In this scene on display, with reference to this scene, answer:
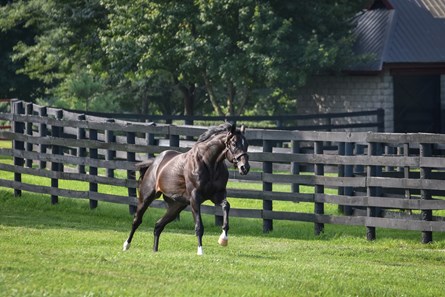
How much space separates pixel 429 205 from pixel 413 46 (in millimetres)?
23507

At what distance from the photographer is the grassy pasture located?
39.8 ft

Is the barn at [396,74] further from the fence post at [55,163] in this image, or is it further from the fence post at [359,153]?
the fence post at [55,163]

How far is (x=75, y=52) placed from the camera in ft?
142

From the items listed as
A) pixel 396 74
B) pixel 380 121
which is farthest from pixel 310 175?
pixel 396 74

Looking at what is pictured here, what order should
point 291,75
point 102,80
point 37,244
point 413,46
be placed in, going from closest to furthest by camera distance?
point 37,244, point 291,75, point 413,46, point 102,80

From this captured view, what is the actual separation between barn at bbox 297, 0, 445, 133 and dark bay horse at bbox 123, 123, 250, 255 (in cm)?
2376

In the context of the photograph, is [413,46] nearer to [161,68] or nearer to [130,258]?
[161,68]

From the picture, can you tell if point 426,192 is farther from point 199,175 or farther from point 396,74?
point 396,74

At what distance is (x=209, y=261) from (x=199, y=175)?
5.63 feet

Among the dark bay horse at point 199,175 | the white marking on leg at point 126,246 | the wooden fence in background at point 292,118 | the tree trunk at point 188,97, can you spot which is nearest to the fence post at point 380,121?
the wooden fence in background at point 292,118

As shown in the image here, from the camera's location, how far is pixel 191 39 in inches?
1508

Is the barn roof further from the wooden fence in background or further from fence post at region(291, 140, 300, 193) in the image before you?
fence post at region(291, 140, 300, 193)

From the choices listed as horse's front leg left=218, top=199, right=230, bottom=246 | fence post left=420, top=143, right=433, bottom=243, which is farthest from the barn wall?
horse's front leg left=218, top=199, right=230, bottom=246

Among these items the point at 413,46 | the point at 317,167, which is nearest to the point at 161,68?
the point at 413,46
